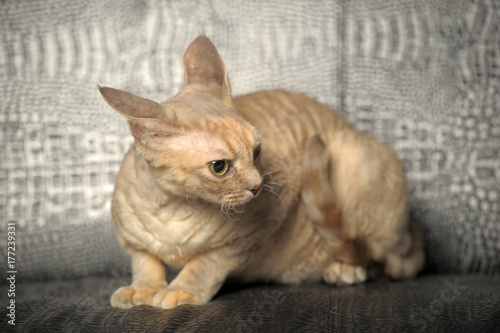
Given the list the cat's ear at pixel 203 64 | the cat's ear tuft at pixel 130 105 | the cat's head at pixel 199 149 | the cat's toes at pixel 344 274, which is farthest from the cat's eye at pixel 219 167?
the cat's toes at pixel 344 274

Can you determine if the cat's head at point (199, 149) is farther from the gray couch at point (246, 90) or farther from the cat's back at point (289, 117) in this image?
the gray couch at point (246, 90)

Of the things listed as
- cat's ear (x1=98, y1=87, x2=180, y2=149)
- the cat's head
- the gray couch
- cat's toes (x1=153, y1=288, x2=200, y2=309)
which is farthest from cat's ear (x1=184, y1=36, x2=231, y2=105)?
the gray couch

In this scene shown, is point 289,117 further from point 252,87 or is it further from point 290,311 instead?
point 290,311

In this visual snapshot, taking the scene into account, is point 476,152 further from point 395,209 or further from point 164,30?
point 164,30

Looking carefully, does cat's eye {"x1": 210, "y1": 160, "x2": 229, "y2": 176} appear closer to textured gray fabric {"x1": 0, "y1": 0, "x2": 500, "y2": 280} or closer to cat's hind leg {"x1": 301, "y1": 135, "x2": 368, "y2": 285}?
cat's hind leg {"x1": 301, "y1": 135, "x2": 368, "y2": 285}

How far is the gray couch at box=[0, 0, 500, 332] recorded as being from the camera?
1.84 m

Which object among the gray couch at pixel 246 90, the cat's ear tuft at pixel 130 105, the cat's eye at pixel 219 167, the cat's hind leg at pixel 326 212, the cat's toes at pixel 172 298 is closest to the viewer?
the cat's ear tuft at pixel 130 105

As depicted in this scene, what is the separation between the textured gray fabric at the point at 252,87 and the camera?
184cm

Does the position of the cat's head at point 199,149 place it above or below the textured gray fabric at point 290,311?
above

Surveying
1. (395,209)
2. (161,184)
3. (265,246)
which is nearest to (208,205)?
(161,184)

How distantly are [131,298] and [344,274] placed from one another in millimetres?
581

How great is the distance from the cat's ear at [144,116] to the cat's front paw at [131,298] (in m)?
0.38

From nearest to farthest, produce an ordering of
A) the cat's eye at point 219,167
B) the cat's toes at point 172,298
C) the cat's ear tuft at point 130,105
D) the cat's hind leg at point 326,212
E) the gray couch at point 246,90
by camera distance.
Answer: the cat's ear tuft at point 130,105, the cat's eye at point 219,167, the cat's toes at point 172,298, the cat's hind leg at point 326,212, the gray couch at point 246,90

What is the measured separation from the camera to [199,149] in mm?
1124
